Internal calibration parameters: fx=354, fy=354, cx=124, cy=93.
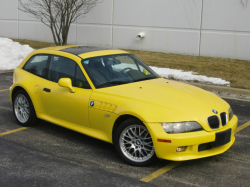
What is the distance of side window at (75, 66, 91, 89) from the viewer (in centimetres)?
559

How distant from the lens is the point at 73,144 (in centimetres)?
582

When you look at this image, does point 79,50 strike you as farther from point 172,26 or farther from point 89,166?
point 172,26

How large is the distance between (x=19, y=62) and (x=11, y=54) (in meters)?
0.86

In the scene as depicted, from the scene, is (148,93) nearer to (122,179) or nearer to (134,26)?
(122,179)

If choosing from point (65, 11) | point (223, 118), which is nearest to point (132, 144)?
point (223, 118)

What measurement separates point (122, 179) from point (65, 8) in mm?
13225

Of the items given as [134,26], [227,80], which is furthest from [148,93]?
[134,26]

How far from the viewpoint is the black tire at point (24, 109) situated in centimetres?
647

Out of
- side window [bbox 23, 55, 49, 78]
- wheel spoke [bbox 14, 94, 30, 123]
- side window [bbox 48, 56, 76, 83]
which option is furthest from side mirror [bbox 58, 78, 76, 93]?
wheel spoke [bbox 14, 94, 30, 123]

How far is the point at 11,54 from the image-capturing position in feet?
49.0

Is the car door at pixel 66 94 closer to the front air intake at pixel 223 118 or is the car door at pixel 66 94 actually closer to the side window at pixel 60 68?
the side window at pixel 60 68

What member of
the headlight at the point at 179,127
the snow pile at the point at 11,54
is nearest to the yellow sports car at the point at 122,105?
the headlight at the point at 179,127

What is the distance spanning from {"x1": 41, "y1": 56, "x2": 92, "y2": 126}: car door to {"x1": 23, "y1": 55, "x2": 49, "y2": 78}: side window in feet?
0.60

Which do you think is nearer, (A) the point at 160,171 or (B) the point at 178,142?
(B) the point at 178,142
